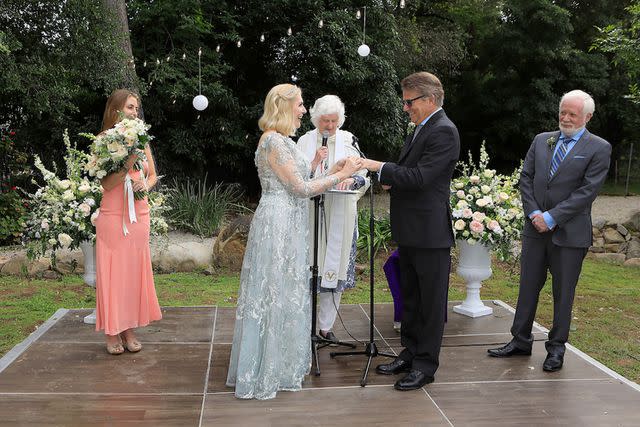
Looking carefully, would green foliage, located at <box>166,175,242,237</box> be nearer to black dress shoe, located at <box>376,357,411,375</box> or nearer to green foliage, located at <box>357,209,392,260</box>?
green foliage, located at <box>357,209,392,260</box>

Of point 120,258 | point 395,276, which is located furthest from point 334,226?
point 120,258

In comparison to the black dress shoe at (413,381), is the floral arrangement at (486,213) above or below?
above

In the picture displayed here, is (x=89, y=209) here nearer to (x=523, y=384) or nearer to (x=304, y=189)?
(x=304, y=189)

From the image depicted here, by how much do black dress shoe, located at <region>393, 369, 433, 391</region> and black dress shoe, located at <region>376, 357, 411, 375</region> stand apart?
200mm

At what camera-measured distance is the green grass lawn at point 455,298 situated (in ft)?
19.4

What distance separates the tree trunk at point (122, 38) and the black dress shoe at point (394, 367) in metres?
7.03

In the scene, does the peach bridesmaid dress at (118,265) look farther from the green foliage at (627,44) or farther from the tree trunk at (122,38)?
the green foliage at (627,44)

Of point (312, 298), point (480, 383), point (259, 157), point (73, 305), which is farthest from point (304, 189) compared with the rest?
point (73, 305)

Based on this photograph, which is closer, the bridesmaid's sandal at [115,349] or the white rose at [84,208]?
the bridesmaid's sandal at [115,349]

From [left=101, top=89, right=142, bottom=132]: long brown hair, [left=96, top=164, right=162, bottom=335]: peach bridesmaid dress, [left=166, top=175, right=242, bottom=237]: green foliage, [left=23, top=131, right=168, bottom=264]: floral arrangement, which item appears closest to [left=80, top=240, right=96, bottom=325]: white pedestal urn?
[left=23, top=131, right=168, bottom=264]: floral arrangement

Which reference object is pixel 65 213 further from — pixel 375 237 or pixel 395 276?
pixel 375 237

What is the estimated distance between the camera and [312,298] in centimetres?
488

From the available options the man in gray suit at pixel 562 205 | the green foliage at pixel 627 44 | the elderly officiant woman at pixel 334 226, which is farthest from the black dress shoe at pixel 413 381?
the green foliage at pixel 627 44

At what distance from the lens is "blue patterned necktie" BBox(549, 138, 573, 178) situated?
478cm
